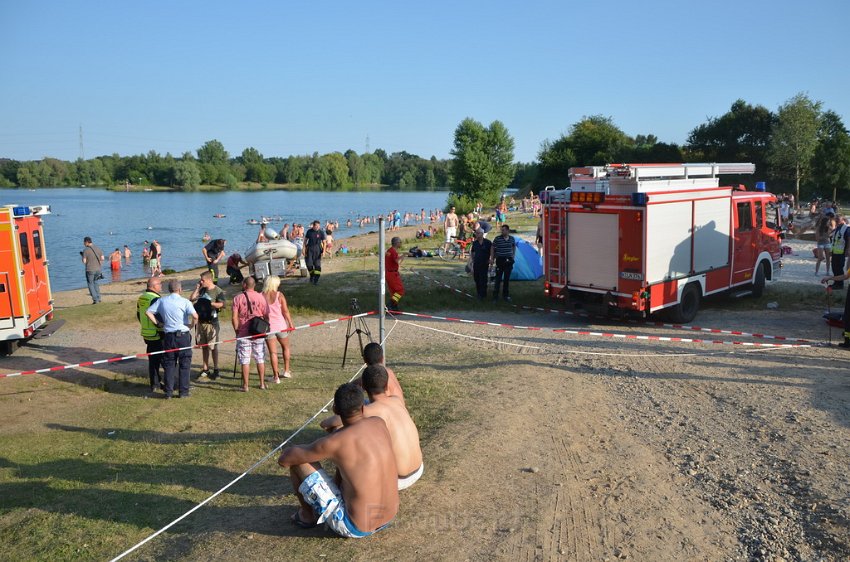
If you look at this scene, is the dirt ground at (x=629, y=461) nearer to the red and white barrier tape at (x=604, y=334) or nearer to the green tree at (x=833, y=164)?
the red and white barrier tape at (x=604, y=334)

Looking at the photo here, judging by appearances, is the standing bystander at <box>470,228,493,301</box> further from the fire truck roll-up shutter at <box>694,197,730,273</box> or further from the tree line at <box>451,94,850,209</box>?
the tree line at <box>451,94,850,209</box>

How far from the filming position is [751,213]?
50.3ft

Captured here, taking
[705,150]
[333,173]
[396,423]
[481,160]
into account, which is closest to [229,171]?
[333,173]

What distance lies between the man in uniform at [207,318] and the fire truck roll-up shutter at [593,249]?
715cm

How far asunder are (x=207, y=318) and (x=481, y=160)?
2138 inches

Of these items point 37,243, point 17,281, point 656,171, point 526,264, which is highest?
point 656,171

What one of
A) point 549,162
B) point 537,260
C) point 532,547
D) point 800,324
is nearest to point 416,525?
point 532,547

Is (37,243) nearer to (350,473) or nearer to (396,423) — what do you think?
(396,423)

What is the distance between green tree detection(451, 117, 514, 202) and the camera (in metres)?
62.9

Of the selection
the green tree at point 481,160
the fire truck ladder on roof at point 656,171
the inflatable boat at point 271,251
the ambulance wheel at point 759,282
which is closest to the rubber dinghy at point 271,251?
the inflatable boat at point 271,251

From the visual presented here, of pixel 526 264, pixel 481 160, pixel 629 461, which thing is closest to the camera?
pixel 629 461

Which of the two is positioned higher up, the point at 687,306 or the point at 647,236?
the point at 647,236

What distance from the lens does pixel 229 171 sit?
147375 millimetres

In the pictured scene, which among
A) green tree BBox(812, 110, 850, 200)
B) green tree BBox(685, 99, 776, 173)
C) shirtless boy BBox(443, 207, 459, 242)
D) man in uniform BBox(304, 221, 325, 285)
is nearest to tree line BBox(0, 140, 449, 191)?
green tree BBox(685, 99, 776, 173)
